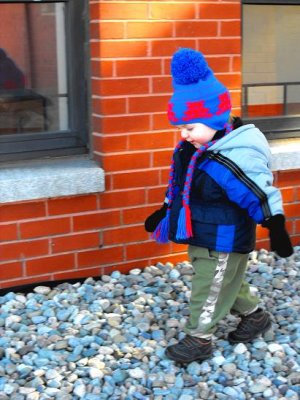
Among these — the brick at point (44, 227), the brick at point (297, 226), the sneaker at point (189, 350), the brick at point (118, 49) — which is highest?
the brick at point (118, 49)

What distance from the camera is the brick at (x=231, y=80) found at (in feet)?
13.2

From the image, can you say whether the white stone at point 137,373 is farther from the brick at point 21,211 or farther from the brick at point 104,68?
the brick at point 104,68

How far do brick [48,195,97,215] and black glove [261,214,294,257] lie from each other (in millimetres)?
1302

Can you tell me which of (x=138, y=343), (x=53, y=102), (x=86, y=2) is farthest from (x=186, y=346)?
(x=86, y=2)

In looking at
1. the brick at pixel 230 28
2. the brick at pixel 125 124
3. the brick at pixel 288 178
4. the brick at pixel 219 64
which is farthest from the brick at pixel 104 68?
the brick at pixel 288 178

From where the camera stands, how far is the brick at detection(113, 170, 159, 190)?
386 cm

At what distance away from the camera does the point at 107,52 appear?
12.1ft

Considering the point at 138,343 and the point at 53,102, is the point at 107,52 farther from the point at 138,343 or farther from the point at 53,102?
the point at 138,343

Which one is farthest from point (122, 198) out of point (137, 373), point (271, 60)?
point (271, 60)

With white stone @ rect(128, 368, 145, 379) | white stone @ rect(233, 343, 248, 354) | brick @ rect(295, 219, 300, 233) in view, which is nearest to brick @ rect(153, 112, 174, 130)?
brick @ rect(295, 219, 300, 233)

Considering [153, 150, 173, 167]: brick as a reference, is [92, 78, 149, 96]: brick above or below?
above

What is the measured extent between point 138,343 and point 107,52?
156 centimetres

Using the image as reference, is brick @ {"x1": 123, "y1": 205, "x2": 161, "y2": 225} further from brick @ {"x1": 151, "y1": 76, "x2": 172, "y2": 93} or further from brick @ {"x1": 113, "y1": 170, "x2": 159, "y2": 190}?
brick @ {"x1": 151, "y1": 76, "x2": 172, "y2": 93}

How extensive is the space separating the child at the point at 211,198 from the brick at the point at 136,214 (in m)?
0.73
